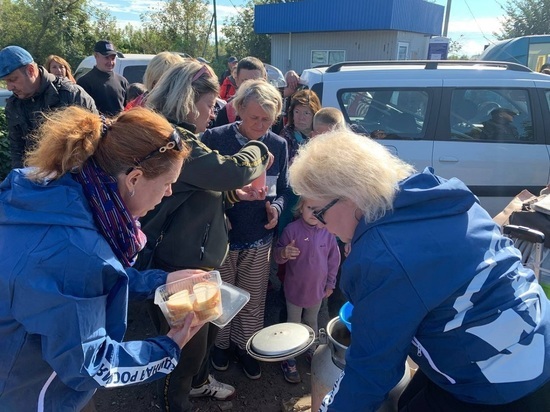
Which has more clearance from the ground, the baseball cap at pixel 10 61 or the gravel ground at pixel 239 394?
the baseball cap at pixel 10 61

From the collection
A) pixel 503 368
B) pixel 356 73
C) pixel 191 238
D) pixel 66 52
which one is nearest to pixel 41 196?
pixel 191 238

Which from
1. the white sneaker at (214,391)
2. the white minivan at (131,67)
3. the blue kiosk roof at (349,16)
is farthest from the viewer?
the blue kiosk roof at (349,16)

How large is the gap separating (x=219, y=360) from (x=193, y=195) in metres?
1.32

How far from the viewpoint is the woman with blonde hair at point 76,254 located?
3.55ft

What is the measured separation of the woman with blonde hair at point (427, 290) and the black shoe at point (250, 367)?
4.60ft

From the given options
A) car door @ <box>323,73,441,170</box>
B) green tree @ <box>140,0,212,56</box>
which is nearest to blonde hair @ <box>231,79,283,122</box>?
car door @ <box>323,73,441,170</box>

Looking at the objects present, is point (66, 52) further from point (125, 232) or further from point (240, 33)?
point (125, 232)

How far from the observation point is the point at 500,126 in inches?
161

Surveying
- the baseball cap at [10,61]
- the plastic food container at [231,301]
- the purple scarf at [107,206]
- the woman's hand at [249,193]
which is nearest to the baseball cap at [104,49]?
the baseball cap at [10,61]

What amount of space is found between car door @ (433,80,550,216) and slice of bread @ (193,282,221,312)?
2985mm

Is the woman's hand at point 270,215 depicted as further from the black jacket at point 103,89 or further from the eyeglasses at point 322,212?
the black jacket at point 103,89

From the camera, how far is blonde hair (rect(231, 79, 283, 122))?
7.95 ft

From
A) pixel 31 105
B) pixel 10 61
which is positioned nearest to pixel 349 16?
pixel 31 105

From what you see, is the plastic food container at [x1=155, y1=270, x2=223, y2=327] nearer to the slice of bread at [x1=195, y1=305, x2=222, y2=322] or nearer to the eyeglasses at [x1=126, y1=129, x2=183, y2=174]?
the slice of bread at [x1=195, y1=305, x2=222, y2=322]
